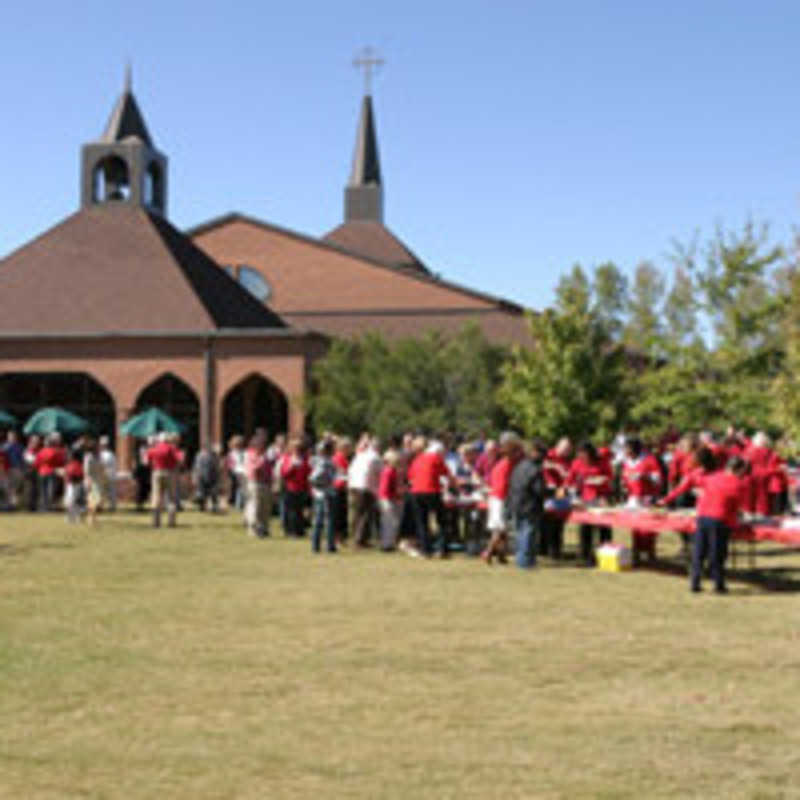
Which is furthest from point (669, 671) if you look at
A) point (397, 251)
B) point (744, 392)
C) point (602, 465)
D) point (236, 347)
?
point (397, 251)

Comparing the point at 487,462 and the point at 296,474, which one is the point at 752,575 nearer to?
the point at 487,462

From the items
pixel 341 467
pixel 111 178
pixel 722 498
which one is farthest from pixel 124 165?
pixel 722 498

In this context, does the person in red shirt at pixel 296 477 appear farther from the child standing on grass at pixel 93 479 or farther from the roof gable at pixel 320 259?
the roof gable at pixel 320 259

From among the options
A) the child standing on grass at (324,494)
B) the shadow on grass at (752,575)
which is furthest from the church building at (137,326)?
the shadow on grass at (752,575)

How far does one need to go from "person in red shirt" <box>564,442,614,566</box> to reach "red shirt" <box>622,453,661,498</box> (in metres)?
0.42

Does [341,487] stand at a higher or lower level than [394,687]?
higher

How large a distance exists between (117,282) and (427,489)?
28548 millimetres

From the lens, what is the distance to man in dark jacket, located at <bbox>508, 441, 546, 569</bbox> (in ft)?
57.0

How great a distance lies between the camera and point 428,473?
1898 cm

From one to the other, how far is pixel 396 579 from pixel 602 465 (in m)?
5.00

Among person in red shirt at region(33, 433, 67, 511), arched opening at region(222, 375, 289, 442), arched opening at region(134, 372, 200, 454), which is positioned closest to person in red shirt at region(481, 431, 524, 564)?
person in red shirt at region(33, 433, 67, 511)

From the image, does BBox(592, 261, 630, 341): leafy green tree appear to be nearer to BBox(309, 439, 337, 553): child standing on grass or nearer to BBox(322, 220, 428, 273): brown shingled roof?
BBox(322, 220, 428, 273): brown shingled roof

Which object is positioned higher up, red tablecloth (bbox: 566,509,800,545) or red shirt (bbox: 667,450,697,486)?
red shirt (bbox: 667,450,697,486)

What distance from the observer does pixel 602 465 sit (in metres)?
19.7
